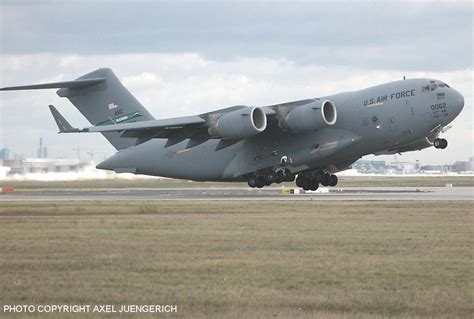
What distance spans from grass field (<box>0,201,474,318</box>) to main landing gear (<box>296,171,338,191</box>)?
12414 millimetres

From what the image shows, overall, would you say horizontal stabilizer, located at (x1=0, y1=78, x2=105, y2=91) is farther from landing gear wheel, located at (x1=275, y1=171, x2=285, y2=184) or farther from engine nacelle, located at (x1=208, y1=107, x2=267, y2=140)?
landing gear wheel, located at (x1=275, y1=171, x2=285, y2=184)

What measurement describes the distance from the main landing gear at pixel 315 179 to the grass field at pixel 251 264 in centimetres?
1241

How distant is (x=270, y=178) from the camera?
121ft

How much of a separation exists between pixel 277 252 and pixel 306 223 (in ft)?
21.1

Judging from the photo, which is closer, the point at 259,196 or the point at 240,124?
the point at 240,124

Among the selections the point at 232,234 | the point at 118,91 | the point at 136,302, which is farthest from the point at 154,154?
the point at 136,302

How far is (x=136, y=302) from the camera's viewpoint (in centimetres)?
1164

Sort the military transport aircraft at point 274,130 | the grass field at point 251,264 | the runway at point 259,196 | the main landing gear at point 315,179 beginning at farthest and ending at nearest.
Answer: the main landing gear at point 315,179
the runway at point 259,196
the military transport aircraft at point 274,130
the grass field at point 251,264

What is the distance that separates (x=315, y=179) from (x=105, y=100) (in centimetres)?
1087

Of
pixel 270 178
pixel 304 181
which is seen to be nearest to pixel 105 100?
pixel 270 178

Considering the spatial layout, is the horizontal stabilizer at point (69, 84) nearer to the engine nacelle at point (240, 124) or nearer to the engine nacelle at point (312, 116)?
the engine nacelle at point (240, 124)

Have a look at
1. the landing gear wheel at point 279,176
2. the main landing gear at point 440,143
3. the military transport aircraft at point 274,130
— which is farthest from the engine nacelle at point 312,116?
the main landing gear at point 440,143

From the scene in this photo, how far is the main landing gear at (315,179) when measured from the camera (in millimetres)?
38281

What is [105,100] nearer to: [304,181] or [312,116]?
[304,181]
